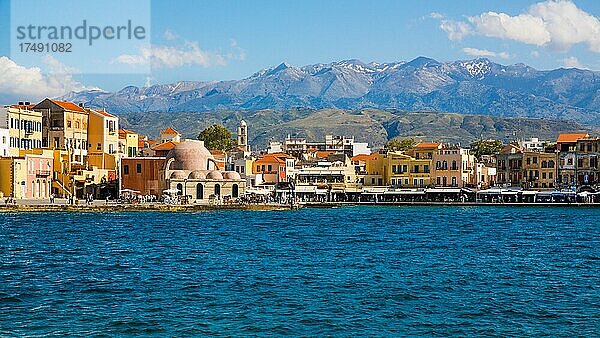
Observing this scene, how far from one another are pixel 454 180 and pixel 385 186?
8.41 metres

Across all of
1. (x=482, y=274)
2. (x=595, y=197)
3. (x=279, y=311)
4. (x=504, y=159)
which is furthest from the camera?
(x=504, y=159)

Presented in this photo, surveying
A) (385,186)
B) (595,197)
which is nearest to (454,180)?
(385,186)

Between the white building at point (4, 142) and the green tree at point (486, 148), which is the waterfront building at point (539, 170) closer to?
the green tree at point (486, 148)

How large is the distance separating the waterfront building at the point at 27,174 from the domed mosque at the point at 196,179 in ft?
35.4

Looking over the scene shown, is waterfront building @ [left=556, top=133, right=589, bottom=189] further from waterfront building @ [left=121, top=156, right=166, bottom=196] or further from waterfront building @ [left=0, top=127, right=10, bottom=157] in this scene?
waterfront building @ [left=0, top=127, right=10, bottom=157]

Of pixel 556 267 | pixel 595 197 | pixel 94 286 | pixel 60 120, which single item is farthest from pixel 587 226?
pixel 60 120

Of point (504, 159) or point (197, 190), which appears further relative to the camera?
point (504, 159)

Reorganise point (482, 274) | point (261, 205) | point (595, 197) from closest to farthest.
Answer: point (482, 274), point (261, 205), point (595, 197)

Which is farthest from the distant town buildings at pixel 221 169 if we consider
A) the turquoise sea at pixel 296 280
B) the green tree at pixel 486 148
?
the turquoise sea at pixel 296 280

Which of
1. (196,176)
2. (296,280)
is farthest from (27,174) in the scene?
(296,280)

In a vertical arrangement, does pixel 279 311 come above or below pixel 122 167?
below

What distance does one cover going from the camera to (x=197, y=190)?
8681 centimetres

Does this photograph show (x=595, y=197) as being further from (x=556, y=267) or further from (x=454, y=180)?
(x=556, y=267)

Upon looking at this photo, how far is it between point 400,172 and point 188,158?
29.4 m
